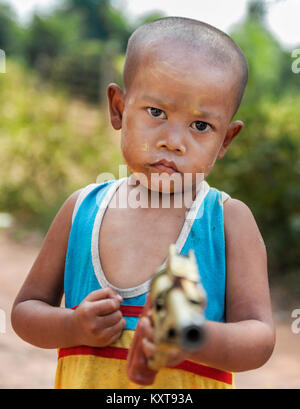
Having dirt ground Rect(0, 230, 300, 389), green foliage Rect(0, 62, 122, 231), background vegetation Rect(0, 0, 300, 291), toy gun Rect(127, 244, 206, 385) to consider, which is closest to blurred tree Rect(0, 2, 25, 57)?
background vegetation Rect(0, 0, 300, 291)

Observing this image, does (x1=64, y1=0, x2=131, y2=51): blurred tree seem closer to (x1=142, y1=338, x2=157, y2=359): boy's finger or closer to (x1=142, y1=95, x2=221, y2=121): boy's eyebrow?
(x1=142, y1=95, x2=221, y2=121): boy's eyebrow

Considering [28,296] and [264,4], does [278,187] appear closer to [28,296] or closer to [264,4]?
[264,4]

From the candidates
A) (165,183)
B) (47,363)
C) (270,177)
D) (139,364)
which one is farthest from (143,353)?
(270,177)

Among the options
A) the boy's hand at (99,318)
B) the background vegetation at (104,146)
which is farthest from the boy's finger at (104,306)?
the background vegetation at (104,146)

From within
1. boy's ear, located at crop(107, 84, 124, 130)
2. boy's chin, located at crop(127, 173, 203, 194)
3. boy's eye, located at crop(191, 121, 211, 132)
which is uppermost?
boy's ear, located at crop(107, 84, 124, 130)

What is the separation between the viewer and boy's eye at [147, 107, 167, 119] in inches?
46.1

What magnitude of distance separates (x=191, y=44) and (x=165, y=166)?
0.27 m

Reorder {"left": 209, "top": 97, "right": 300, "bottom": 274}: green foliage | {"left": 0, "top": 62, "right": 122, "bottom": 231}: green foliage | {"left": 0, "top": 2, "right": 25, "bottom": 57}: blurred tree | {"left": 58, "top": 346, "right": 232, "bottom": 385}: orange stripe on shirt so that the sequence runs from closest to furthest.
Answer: {"left": 58, "top": 346, "right": 232, "bottom": 385}: orange stripe on shirt < {"left": 209, "top": 97, "right": 300, "bottom": 274}: green foliage < {"left": 0, "top": 62, "right": 122, "bottom": 231}: green foliage < {"left": 0, "top": 2, "right": 25, "bottom": 57}: blurred tree

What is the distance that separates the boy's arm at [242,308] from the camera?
1.07 metres

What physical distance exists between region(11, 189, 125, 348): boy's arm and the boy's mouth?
285 millimetres

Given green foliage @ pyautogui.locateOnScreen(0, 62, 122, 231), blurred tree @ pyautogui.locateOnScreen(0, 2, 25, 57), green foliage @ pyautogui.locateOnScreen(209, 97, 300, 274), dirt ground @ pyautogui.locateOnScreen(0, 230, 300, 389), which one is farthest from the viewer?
blurred tree @ pyautogui.locateOnScreen(0, 2, 25, 57)

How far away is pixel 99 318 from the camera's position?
1105mm

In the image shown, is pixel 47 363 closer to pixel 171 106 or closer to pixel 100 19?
pixel 171 106
